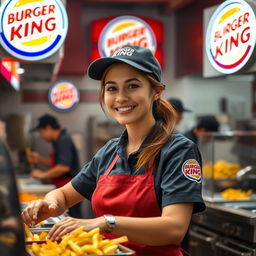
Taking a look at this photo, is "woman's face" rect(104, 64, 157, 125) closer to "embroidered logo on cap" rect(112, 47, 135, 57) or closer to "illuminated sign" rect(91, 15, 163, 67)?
"embroidered logo on cap" rect(112, 47, 135, 57)

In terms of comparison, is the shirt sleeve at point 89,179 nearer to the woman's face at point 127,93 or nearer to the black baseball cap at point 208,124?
the woman's face at point 127,93

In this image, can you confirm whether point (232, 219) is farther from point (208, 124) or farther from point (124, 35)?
point (124, 35)

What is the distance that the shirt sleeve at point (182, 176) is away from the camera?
200cm

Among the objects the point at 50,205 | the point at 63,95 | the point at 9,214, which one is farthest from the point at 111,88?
the point at 63,95

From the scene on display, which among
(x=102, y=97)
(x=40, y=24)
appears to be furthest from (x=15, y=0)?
(x=102, y=97)

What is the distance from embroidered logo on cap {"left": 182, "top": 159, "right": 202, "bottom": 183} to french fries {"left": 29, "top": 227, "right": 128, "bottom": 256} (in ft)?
1.34

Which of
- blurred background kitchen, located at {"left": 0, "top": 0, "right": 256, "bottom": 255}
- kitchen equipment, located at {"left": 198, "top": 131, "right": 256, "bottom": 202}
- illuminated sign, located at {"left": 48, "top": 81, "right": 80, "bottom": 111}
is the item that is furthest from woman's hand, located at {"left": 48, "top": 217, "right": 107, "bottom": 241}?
illuminated sign, located at {"left": 48, "top": 81, "right": 80, "bottom": 111}

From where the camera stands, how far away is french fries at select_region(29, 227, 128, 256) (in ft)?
5.72

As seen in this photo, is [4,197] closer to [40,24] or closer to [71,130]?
[40,24]

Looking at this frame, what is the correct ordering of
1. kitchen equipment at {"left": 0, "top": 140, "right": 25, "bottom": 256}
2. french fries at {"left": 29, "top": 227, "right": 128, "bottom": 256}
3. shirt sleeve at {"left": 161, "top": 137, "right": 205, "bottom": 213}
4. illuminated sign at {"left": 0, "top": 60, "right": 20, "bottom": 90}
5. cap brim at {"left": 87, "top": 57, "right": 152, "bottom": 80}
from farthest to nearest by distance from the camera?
illuminated sign at {"left": 0, "top": 60, "right": 20, "bottom": 90} → cap brim at {"left": 87, "top": 57, "right": 152, "bottom": 80} → shirt sleeve at {"left": 161, "top": 137, "right": 205, "bottom": 213} → french fries at {"left": 29, "top": 227, "right": 128, "bottom": 256} → kitchen equipment at {"left": 0, "top": 140, "right": 25, "bottom": 256}

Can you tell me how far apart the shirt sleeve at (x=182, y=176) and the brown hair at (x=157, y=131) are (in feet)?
A: 0.21

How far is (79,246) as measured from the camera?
70.7 inches

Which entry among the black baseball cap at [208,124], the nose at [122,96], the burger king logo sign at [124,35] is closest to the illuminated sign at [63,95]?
the burger king logo sign at [124,35]

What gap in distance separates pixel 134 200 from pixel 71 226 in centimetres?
38
